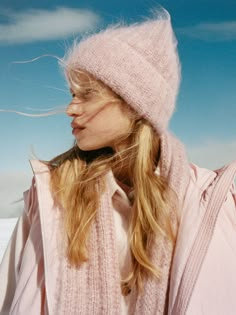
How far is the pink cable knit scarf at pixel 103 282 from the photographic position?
4.55 feet

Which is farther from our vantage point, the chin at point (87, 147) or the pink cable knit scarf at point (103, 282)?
the chin at point (87, 147)

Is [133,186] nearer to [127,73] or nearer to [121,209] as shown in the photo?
[121,209]

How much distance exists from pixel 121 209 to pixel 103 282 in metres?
0.25

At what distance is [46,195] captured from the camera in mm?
1465

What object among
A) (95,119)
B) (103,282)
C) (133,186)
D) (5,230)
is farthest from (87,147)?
(5,230)

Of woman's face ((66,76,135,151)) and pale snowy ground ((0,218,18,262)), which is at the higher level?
pale snowy ground ((0,218,18,262))

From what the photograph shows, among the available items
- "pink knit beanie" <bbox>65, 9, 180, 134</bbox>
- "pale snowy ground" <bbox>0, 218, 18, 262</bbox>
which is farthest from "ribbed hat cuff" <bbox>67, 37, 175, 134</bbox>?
"pale snowy ground" <bbox>0, 218, 18, 262</bbox>

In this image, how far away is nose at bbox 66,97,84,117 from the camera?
1.48 meters

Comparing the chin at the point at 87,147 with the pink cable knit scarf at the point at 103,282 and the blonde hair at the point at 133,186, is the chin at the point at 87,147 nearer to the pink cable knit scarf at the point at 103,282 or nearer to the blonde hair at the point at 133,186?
the blonde hair at the point at 133,186

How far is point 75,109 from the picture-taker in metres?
1.48

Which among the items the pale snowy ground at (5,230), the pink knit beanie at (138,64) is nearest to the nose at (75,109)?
the pink knit beanie at (138,64)

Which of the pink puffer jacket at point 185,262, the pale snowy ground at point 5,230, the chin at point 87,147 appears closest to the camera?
the pink puffer jacket at point 185,262

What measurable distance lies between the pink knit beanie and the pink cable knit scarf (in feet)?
1.17

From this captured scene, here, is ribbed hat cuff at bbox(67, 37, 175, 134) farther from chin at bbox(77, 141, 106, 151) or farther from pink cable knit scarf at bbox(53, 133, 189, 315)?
pink cable knit scarf at bbox(53, 133, 189, 315)
